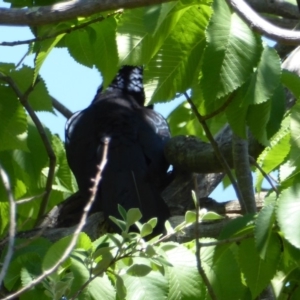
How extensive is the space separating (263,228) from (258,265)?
204 mm

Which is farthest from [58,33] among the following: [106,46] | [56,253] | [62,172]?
[62,172]

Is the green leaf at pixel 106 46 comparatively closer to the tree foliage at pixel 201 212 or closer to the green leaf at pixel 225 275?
the tree foliage at pixel 201 212

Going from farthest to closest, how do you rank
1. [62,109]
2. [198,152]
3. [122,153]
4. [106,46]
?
[62,109], [122,153], [198,152], [106,46]

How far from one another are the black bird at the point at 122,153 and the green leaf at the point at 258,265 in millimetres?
1063

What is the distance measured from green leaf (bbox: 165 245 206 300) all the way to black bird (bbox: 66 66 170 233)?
1119 millimetres

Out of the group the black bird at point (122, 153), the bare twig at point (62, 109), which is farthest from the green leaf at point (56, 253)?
the bare twig at point (62, 109)

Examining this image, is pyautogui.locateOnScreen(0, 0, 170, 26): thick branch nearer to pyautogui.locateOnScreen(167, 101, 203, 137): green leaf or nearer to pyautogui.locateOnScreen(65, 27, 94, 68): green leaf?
pyautogui.locateOnScreen(65, 27, 94, 68): green leaf

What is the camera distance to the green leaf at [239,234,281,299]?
213 cm

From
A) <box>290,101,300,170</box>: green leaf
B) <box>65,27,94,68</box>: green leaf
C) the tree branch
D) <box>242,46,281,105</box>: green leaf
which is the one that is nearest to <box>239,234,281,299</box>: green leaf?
<box>290,101,300,170</box>: green leaf

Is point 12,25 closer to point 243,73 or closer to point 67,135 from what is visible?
point 243,73

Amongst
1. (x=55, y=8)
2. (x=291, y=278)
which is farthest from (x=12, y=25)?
(x=291, y=278)

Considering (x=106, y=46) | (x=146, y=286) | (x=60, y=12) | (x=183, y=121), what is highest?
(x=60, y=12)

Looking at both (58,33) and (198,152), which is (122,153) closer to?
(198,152)

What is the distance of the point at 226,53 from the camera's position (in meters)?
2.03
